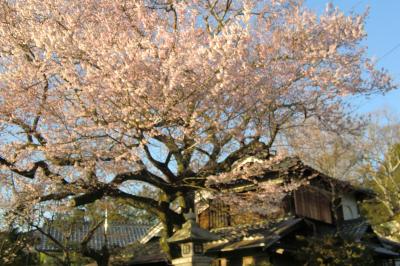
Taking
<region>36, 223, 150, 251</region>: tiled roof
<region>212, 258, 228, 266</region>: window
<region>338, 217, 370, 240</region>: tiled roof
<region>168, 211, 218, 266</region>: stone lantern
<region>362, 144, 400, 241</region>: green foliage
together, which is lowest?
<region>212, 258, 228, 266</region>: window

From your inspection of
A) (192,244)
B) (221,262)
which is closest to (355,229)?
(221,262)

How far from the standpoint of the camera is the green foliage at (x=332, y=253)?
11.2m

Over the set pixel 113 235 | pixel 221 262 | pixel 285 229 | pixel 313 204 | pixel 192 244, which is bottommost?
pixel 221 262

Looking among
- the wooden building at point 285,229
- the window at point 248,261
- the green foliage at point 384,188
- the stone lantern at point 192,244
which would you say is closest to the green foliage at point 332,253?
the wooden building at point 285,229

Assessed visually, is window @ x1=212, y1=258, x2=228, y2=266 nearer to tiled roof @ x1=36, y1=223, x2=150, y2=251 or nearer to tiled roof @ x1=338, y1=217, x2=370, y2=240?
tiled roof @ x1=338, y1=217, x2=370, y2=240

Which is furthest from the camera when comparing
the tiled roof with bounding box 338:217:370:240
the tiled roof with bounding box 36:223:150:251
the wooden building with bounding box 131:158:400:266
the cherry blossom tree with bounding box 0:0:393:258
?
the tiled roof with bounding box 36:223:150:251

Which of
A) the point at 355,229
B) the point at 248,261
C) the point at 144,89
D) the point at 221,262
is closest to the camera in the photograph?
the point at 144,89

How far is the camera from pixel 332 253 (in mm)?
11266

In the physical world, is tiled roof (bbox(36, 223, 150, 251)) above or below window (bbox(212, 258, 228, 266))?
above

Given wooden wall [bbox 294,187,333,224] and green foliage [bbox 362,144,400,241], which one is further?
green foliage [bbox 362,144,400,241]

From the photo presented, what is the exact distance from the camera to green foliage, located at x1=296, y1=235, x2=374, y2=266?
11.2 meters

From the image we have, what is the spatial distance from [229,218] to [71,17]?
9.65 metres

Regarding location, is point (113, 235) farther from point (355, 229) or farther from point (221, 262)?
point (355, 229)

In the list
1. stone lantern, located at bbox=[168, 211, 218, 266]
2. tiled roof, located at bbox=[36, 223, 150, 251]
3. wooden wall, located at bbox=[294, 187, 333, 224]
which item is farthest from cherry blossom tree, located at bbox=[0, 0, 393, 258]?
tiled roof, located at bbox=[36, 223, 150, 251]
